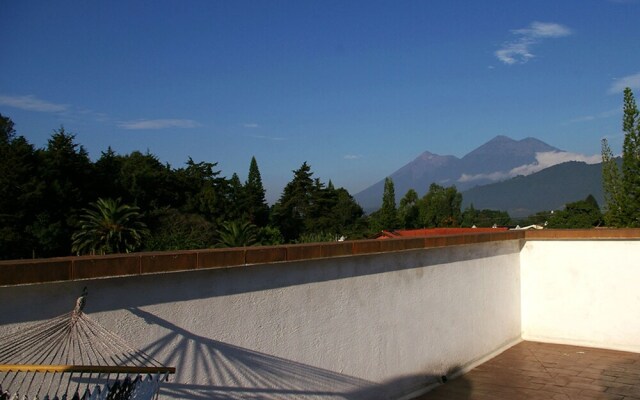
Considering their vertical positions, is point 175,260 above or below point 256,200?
below

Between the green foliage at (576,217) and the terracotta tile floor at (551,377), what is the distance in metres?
54.4

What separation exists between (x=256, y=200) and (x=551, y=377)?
5737 cm

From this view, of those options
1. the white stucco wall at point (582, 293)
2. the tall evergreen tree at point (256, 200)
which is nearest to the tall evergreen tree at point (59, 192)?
the tall evergreen tree at point (256, 200)

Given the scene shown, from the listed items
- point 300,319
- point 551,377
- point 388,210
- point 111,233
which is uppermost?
point 388,210

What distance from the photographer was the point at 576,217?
59469mm

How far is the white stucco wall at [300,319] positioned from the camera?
10.1 ft

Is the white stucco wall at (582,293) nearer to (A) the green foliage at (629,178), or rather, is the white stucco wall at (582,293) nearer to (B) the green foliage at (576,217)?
(A) the green foliage at (629,178)

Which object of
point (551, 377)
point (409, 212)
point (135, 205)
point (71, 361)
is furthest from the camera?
point (409, 212)

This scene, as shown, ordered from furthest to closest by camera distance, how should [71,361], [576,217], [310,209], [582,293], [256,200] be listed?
[310,209], [256,200], [576,217], [582,293], [71,361]

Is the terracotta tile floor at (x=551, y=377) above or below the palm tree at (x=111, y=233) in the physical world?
below

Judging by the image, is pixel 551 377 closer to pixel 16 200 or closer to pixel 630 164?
pixel 630 164

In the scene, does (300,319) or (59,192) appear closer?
(300,319)

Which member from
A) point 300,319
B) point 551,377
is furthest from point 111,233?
point 300,319

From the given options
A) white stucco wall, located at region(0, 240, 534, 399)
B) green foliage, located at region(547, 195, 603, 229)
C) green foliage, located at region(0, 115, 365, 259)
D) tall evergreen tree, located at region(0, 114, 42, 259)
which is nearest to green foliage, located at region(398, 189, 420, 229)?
green foliage, located at region(0, 115, 365, 259)
